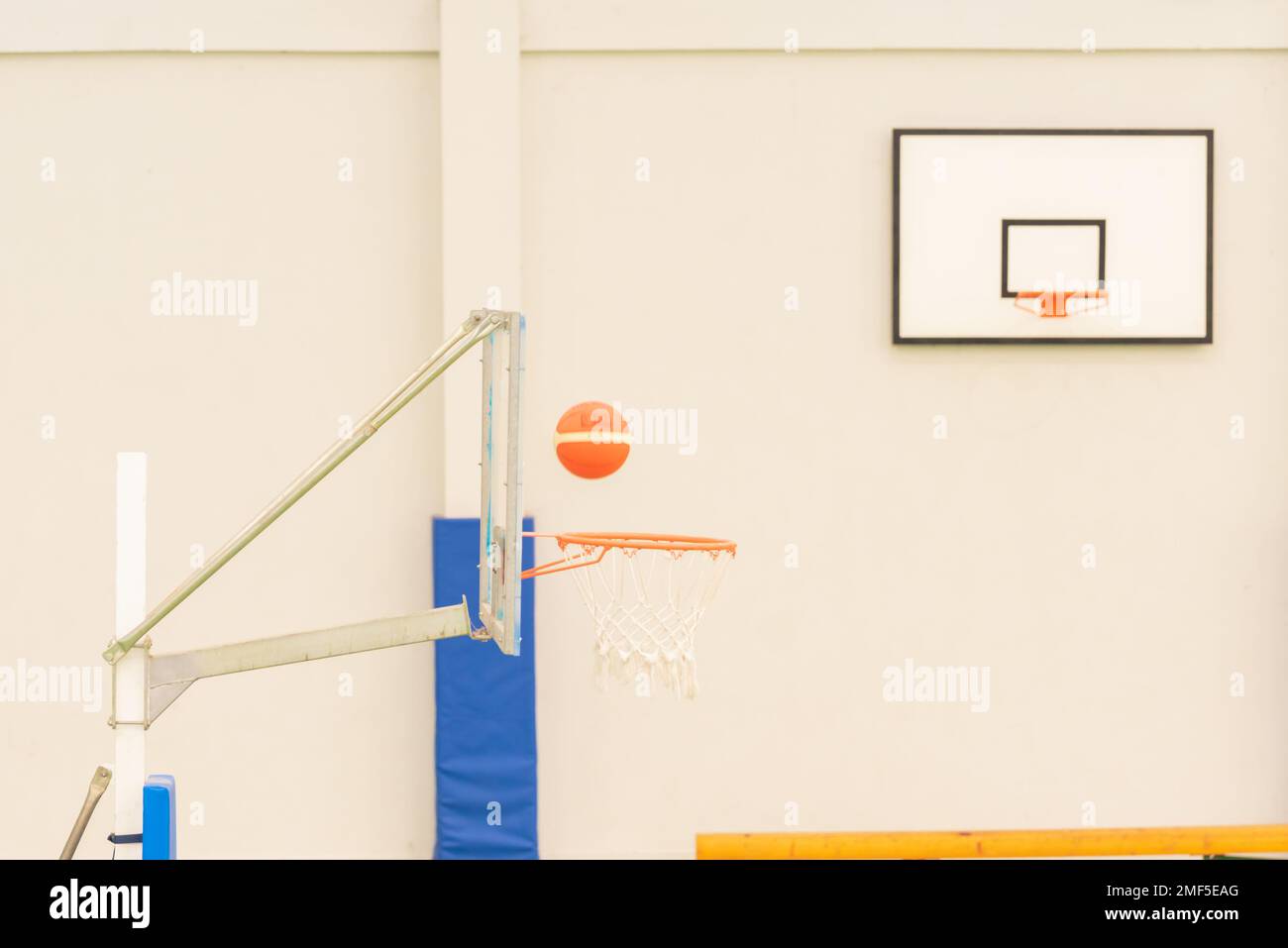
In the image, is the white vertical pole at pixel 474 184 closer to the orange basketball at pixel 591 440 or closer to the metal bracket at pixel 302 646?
the orange basketball at pixel 591 440

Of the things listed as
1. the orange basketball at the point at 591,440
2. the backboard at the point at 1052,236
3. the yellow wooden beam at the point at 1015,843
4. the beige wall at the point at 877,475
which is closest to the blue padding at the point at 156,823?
the orange basketball at the point at 591,440

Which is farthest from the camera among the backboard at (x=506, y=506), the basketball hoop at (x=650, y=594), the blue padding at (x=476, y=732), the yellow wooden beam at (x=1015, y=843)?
the blue padding at (x=476, y=732)

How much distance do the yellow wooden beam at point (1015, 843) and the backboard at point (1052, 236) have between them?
204 cm

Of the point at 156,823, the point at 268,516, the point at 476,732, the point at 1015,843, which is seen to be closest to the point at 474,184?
the point at 476,732

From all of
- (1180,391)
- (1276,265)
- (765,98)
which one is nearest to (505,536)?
(765,98)

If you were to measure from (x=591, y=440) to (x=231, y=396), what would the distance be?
Result: 6.97ft

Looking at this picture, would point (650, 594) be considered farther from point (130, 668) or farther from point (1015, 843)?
point (130, 668)

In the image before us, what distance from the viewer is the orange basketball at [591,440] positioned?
142 inches

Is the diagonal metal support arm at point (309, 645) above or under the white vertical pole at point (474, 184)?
under

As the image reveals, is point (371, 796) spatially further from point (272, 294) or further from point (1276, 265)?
point (1276, 265)

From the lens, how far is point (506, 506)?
293 centimetres

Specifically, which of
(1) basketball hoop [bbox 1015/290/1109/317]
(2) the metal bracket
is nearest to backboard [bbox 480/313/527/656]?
(2) the metal bracket

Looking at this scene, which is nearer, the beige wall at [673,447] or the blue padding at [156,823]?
the blue padding at [156,823]

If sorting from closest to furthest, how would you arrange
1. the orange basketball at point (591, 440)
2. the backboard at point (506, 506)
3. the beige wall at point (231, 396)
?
the backboard at point (506, 506), the orange basketball at point (591, 440), the beige wall at point (231, 396)
